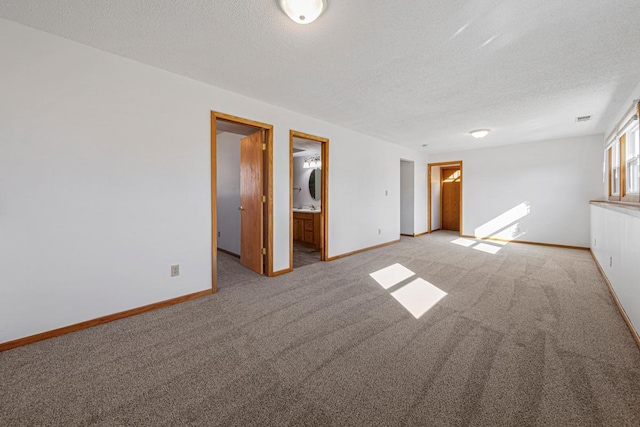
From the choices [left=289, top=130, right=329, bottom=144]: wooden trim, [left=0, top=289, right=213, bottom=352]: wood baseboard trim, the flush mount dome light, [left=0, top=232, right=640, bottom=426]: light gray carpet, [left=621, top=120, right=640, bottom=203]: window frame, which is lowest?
[left=0, top=232, right=640, bottom=426]: light gray carpet

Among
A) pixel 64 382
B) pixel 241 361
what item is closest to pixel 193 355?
pixel 241 361

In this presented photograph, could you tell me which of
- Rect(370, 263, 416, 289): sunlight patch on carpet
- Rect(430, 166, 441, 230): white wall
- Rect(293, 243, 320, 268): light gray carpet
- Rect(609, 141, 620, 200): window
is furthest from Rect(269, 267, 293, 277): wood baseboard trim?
Rect(430, 166, 441, 230): white wall

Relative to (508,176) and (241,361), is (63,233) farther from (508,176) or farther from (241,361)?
(508,176)

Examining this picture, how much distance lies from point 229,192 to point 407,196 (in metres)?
4.67

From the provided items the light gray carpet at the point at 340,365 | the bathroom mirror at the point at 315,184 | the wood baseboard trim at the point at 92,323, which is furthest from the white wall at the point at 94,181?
the bathroom mirror at the point at 315,184

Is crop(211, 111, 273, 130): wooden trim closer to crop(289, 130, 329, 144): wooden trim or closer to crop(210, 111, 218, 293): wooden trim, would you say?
crop(210, 111, 218, 293): wooden trim

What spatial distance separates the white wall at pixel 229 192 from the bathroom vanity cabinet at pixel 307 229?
1.59m

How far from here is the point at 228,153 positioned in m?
5.08

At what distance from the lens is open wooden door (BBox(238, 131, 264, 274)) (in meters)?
3.62

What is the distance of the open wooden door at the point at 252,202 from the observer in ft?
11.9

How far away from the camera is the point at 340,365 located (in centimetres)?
170

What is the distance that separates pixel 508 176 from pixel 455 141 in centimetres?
166

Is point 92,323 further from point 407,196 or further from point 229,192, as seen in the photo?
point 407,196

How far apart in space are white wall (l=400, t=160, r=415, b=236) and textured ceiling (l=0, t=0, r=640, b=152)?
348 centimetres
